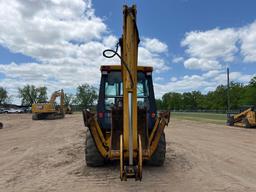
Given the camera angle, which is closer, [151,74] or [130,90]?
[130,90]

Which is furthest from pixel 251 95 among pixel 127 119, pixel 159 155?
pixel 127 119

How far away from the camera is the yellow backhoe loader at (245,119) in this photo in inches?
794

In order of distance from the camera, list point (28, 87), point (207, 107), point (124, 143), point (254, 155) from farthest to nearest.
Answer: point (28, 87), point (207, 107), point (254, 155), point (124, 143)

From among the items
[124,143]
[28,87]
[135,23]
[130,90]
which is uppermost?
[28,87]

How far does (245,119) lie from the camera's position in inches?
816

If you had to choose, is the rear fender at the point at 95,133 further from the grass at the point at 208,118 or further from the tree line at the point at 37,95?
the tree line at the point at 37,95

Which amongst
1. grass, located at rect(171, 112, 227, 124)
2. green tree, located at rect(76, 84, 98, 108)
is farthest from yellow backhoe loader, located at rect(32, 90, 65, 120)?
green tree, located at rect(76, 84, 98, 108)

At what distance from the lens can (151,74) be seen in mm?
6672

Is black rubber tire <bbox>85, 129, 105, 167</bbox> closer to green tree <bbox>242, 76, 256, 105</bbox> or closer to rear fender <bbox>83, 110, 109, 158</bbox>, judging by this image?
rear fender <bbox>83, 110, 109, 158</bbox>

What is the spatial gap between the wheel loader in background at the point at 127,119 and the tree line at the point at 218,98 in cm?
3436

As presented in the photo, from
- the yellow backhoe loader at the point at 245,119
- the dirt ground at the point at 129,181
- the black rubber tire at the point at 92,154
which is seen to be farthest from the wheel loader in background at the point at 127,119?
the yellow backhoe loader at the point at 245,119

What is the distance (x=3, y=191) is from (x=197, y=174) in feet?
12.9

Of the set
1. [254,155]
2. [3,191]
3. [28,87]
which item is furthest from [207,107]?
[3,191]

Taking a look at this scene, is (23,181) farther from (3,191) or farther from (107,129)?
(107,129)
